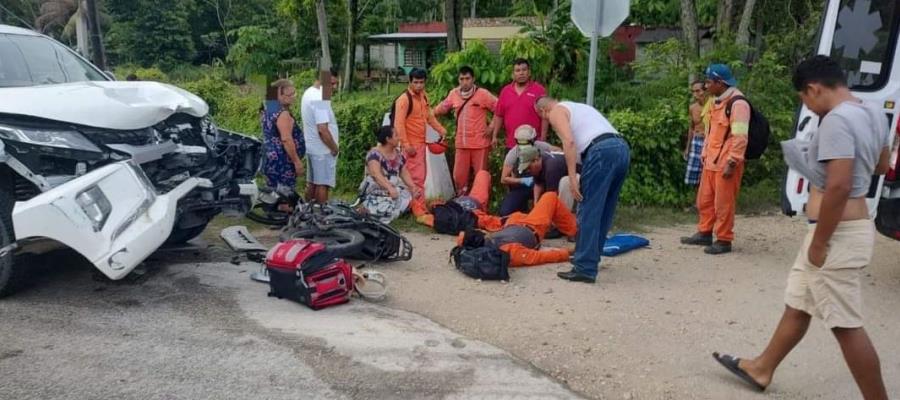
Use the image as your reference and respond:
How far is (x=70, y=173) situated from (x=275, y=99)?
9.54 ft

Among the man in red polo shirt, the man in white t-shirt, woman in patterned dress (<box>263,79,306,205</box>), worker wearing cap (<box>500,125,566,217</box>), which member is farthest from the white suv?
the man in red polo shirt

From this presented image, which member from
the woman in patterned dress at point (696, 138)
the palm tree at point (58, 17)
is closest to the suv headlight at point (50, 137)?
the woman in patterned dress at point (696, 138)

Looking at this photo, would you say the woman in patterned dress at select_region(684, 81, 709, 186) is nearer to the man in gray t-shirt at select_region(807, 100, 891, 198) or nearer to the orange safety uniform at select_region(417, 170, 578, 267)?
the orange safety uniform at select_region(417, 170, 578, 267)

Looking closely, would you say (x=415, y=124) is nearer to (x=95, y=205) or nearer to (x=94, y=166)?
(x=94, y=166)

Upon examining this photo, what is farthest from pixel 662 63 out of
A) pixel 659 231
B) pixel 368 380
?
pixel 368 380

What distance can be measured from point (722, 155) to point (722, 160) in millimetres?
44

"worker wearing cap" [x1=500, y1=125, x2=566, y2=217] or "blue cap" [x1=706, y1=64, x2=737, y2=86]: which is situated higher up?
"blue cap" [x1=706, y1=64, x2=737, y2=86]

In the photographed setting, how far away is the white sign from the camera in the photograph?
6.75 metres

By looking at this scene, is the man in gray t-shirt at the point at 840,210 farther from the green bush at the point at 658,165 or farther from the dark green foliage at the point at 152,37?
the dark green foliage at the point at 152,37

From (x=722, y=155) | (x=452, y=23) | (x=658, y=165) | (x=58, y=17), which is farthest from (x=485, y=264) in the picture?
(x=58, y=17)

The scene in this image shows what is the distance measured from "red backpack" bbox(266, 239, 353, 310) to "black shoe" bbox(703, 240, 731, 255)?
3367mm

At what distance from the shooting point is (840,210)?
3367mm

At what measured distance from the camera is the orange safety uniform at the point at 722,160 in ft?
20.6

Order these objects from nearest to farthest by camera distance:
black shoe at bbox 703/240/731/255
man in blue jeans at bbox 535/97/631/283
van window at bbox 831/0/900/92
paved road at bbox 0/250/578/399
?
paved road at bbox 0/250/578/399 → van window at bbox 831/0/900/92 → man in blue jeans at bbox 535/97/631/283 → black shoe at bbox 703/240/731/255
